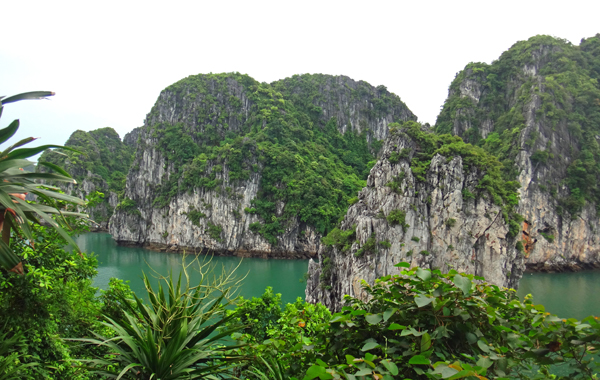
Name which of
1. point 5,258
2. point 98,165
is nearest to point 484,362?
point 5,258

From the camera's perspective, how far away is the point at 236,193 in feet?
113

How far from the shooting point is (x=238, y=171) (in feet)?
115

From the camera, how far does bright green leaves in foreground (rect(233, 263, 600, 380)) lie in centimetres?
128

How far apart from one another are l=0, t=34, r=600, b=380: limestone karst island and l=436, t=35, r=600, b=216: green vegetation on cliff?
185mm

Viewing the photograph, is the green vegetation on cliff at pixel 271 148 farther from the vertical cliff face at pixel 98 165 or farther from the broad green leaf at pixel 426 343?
the broad green leaf at pixel 426 343

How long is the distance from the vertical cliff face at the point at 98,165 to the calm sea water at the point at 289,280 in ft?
48.6

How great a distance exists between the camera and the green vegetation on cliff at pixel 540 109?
28828mm

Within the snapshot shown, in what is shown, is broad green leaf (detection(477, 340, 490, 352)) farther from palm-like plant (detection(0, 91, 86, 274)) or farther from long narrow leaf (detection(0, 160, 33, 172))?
long narrow leaf (detection(0, 160, 33, 172))

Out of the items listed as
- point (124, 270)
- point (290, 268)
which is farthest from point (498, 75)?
point (124, 270)

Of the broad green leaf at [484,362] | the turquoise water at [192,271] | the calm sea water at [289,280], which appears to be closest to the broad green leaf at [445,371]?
the broad green leaf at [484,362]

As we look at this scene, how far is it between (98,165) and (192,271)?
4172cm

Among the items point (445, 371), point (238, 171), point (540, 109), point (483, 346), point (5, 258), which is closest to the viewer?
point (445, 371)

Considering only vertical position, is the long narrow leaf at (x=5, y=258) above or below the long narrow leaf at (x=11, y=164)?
below

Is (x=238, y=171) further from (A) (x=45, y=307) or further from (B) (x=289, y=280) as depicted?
(A) (x=45, y=307)
